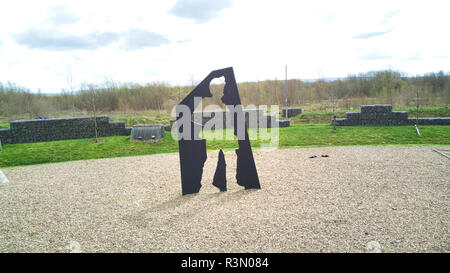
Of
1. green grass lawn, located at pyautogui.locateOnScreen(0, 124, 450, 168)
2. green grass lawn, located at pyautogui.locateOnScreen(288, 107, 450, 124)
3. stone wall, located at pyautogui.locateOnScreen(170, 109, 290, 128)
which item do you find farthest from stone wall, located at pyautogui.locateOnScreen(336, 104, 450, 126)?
stone wall, located at pyautogui.locateOnScreen(170, 109, 290, 128)

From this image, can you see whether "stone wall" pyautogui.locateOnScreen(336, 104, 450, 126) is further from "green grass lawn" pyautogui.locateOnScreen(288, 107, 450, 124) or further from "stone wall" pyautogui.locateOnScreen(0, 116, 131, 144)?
"stone wall" pyautogui.locateOnScreen(0, 116, 131, 144)

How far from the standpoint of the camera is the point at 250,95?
89.7 ft

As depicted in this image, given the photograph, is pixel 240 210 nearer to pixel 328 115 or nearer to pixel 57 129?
pixel 57 129

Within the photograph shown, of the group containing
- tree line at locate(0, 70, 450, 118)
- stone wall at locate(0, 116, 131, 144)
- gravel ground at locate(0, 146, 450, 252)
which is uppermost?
tree line at locate(0, 70, 450, 118)

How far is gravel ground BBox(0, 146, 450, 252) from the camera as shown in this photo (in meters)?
4.42

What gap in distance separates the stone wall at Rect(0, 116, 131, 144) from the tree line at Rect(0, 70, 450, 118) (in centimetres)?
602

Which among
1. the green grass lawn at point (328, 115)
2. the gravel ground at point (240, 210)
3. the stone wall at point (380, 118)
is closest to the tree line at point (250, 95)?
the green grass lawn at point (328, 115)

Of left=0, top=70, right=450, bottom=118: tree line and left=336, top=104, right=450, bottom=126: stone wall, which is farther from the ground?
left=0, top=70, right=450, bottom=118: tree line

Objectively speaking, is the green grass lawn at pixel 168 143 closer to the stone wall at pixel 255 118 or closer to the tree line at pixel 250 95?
the stone wall at pixel 255 118

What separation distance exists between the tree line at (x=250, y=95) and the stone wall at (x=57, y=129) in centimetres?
602

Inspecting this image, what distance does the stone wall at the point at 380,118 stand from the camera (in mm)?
15955
